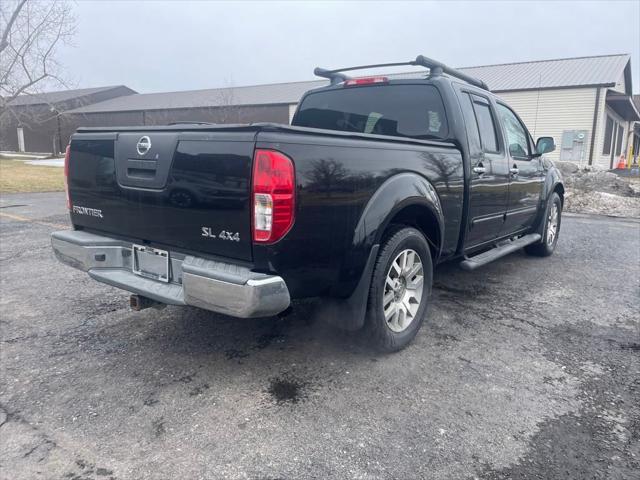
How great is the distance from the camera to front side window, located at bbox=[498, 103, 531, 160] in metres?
5.35

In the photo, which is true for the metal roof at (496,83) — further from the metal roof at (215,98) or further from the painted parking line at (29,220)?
the painted parking line at (29,220)

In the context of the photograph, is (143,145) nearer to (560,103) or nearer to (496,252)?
(496,252)

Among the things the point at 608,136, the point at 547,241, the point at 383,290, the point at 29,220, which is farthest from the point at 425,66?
the point at 608,136

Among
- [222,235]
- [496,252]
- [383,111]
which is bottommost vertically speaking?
[496,252]

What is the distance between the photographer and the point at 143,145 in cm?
318

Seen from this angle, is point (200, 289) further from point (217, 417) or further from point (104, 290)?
point (104, 290)

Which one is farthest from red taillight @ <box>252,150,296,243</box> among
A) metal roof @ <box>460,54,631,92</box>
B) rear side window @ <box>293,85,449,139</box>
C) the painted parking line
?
metal roof @ <box>460,54,631,92</box>

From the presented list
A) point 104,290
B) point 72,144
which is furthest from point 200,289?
point 104,290

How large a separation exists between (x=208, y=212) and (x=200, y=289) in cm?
43

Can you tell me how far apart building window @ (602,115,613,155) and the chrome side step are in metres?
23.4

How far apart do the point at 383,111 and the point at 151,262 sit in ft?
8.23

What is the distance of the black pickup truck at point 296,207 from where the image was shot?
2736mm

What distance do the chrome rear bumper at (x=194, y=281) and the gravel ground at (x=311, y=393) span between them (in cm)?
60

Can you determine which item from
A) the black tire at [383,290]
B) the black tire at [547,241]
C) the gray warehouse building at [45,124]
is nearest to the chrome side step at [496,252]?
the black tire at [547,241]
